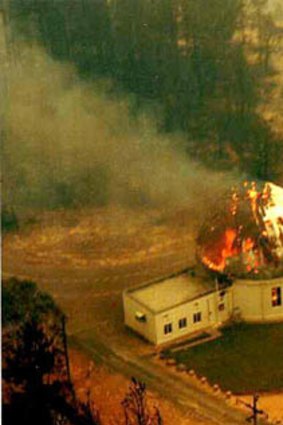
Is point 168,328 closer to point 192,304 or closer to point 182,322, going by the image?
point 182,322

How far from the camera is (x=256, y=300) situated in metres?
27.0

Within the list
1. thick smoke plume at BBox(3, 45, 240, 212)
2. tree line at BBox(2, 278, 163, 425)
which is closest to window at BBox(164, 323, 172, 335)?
tree line at BBox(2, 278, 163, 425)

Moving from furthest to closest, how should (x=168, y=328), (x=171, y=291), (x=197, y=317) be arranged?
(x=171, y=291), (x=197, y=317), (x=168, y=328)

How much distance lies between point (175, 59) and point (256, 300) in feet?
71.9

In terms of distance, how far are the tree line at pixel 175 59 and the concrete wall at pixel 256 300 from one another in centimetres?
1593

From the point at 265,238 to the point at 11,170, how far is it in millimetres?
18263

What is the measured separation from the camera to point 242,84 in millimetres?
46344

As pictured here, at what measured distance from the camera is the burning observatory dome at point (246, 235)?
26.7 m

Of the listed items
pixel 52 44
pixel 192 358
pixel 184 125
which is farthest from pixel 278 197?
pixel 52 44

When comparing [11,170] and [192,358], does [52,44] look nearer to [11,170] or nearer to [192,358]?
[11,170]

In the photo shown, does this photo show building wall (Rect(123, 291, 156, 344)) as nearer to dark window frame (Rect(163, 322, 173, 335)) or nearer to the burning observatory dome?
dark window frame (Rect(163, 322, 173, 335))

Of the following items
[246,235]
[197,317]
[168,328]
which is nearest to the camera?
[168,328]

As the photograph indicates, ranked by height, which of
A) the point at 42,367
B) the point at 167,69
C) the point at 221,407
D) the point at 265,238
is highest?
the point at 167,69

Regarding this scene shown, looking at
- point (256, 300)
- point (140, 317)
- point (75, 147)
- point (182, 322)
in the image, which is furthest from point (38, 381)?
point (75, 147)
